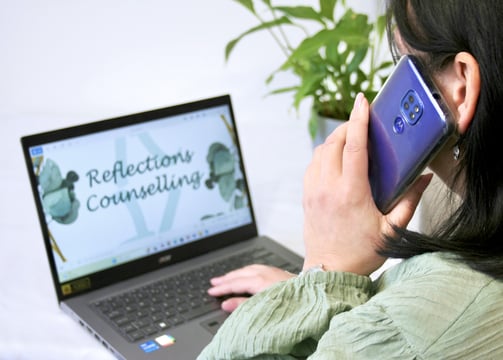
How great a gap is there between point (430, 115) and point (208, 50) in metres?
1.00

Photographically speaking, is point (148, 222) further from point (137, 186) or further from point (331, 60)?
point (331, 60)

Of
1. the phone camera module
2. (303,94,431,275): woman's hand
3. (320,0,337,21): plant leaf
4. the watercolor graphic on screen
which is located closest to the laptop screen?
the watercolor graphic on screen

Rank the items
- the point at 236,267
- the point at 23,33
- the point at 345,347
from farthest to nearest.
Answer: the point at 23,33 → the point at 236,267 → the point at 345,347

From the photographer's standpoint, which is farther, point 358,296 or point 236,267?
point 236,267

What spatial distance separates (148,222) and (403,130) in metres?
0.47

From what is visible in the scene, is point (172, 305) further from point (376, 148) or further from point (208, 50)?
point (208, 50)

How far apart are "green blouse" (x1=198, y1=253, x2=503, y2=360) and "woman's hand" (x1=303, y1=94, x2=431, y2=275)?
3 centimetres

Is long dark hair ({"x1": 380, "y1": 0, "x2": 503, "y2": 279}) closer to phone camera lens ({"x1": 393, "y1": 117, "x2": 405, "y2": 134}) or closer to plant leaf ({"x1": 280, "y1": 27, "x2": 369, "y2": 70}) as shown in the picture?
phone camera lens ({"x1": 393, "y1": 117, "x2": 405, "y2": 134})

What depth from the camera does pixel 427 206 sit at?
3.31 feet

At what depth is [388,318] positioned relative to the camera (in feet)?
2.08

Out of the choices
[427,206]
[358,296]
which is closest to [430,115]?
[358,296]

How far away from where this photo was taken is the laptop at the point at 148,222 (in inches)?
37.6

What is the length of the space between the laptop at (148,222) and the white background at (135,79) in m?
0.12

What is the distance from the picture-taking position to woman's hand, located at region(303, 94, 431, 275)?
2.54ft
